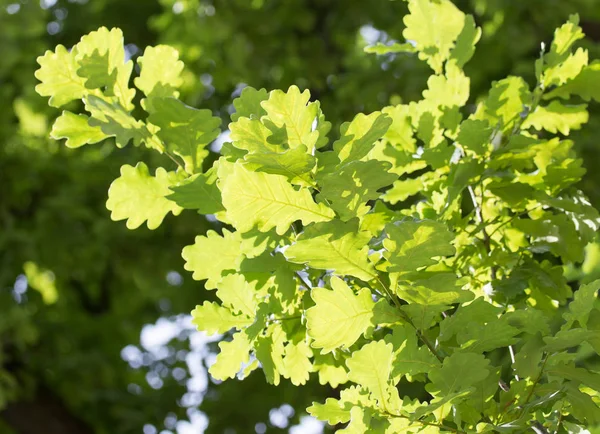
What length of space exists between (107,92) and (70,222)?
211 inches

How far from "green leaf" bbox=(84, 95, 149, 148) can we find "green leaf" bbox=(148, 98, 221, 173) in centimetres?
4

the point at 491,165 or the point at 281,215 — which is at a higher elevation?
the point at 281,215

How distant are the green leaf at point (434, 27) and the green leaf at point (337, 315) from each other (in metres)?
0.71

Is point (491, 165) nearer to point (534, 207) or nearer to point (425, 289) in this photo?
point (534, 207)

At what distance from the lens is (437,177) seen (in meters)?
1.58

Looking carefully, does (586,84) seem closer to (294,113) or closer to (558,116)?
(558,116)

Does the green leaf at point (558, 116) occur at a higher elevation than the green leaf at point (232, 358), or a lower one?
higher

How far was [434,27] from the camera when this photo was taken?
65.1 inches

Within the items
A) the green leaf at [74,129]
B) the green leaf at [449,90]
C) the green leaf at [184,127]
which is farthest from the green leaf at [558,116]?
the green leaf at [74,129]

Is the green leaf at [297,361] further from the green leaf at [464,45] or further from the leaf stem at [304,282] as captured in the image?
the green leaf at [464,45]

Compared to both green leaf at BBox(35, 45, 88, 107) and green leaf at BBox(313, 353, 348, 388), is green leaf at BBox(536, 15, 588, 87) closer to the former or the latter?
green leaf at BBox(313, 353, 348, 388)

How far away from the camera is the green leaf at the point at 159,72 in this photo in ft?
4.93

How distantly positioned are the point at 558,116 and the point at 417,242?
734 millimetres

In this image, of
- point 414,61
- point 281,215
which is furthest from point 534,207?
point 414,61
